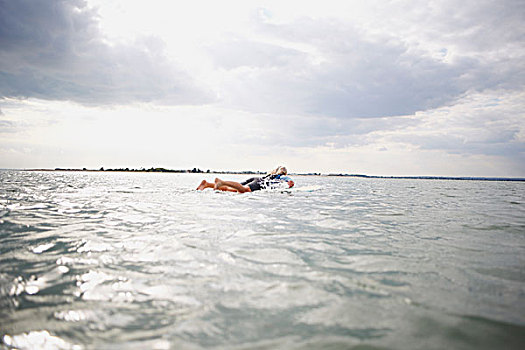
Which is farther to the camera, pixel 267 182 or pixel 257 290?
pixel 267 182

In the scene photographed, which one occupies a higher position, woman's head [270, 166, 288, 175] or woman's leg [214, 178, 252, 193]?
woman's head [270, 166, 288, 175]

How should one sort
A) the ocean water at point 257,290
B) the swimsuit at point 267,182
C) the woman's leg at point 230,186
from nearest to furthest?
the ocean water at point 257,290
the woman's leg at point 230,186
the swimsuit at point 267,182

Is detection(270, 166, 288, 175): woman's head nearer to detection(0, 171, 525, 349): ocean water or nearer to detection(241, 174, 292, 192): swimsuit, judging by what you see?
detection(241, 174, 292, 192): swimsuit

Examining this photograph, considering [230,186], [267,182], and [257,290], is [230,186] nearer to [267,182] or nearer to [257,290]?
[267,182]

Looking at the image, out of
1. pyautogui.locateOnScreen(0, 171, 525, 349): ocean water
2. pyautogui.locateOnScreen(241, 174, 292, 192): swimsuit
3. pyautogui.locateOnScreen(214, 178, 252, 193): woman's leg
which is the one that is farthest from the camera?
pyautogui.locateOnScreen(241, 174, 292, 192): swimsuit

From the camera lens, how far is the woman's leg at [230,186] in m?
17.5

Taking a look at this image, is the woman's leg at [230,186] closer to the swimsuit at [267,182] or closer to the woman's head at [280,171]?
the swimsuit at [267,182]

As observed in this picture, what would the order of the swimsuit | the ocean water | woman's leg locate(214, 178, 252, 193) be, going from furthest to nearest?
the swimsuit → woman's leg locate(214, 178, 252, 193) → the ocean water

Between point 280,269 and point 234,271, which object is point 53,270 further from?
point 280,269

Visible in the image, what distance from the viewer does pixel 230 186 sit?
17.7 m

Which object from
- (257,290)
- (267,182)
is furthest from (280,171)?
(257,290)

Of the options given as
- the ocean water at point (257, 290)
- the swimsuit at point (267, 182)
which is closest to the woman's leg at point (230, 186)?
the swimsuit at point (267, 182)

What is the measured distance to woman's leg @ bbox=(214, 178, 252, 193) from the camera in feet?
57.3

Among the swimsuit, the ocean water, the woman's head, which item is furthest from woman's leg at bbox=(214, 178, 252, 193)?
the ocean water
